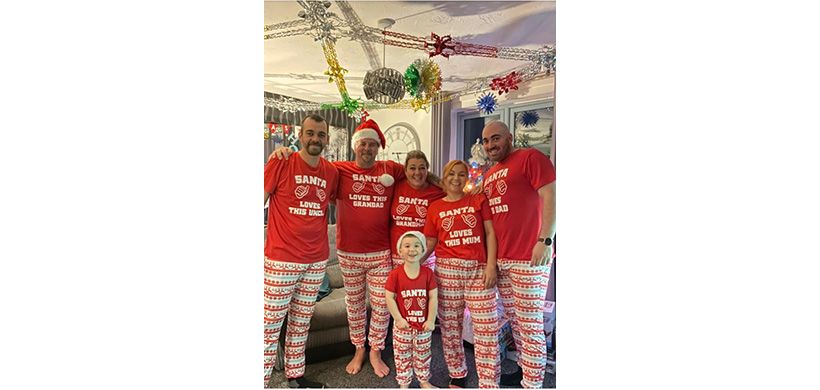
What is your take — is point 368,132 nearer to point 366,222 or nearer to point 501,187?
point 366,222

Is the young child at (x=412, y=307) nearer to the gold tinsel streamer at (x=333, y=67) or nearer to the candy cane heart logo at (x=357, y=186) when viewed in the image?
the candy cane heart logo at (x=357, y=186)

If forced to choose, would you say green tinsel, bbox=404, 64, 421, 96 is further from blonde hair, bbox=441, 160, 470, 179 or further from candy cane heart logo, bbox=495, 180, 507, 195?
candy cane heart logo, bbox=495, 180, 507, 195

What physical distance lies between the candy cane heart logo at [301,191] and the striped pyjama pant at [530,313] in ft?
2.64

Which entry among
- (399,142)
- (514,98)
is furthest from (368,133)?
(514,98)

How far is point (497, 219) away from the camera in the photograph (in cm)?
144

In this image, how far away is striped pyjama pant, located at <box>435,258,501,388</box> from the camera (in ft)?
4.70

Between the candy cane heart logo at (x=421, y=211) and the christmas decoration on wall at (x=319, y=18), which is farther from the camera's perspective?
the candy cane heart logo at (x=421, y=211)

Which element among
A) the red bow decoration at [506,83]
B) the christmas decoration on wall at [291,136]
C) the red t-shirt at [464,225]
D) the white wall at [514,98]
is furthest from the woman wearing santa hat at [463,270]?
the christmas decoration on wall at [291,136]

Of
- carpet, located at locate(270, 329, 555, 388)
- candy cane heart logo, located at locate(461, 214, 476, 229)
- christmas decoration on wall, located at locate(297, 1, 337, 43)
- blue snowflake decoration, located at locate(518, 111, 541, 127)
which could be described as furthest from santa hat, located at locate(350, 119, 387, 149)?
carpet, located at locate(270, 329, 555, 388)

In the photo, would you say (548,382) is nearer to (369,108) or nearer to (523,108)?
(523,108)

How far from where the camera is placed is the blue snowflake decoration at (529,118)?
140 centimetres

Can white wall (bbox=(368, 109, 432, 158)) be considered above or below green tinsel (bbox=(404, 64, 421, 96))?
below

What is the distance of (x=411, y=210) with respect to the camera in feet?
4.82

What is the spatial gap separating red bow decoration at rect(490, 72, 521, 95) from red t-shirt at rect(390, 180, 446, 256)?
0.46m
